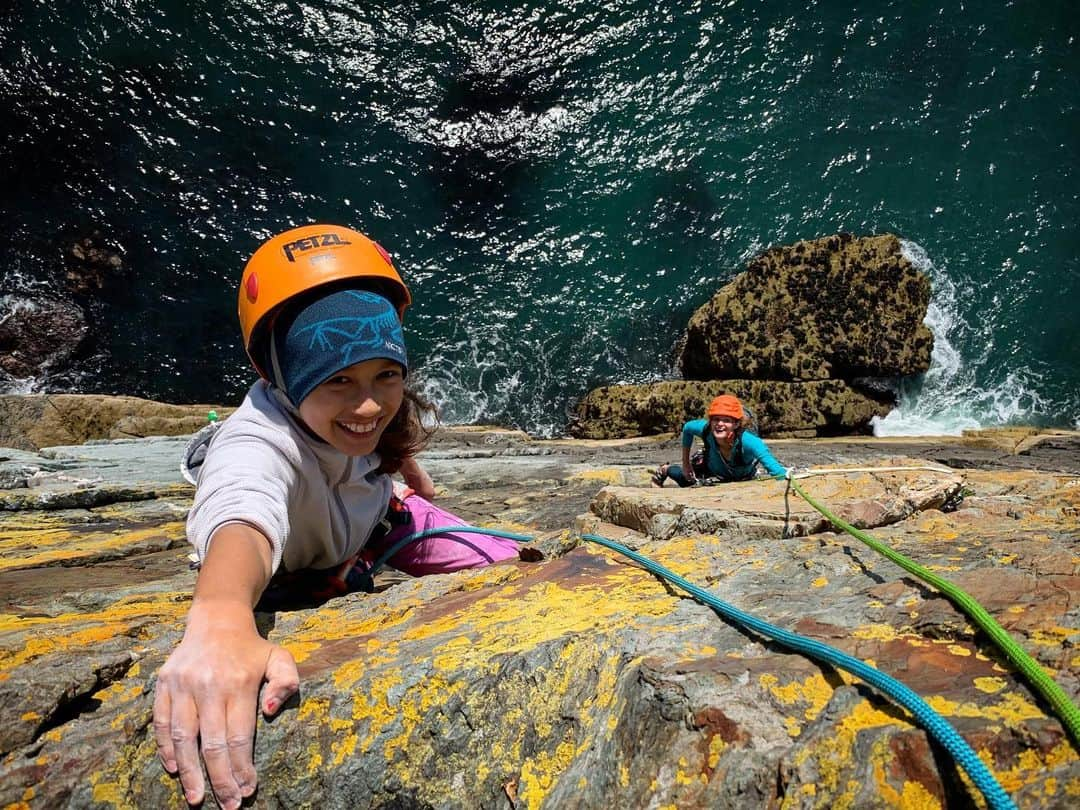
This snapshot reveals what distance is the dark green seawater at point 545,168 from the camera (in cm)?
1603

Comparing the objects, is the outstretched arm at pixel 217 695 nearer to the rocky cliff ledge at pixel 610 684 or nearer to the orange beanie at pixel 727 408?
the rocky cliff ledge at pixel 610 684

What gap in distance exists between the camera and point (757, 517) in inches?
134

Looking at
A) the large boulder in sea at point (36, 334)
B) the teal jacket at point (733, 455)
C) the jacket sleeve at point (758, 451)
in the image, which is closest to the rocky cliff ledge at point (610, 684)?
the jacket sleeve at point (758, 451)

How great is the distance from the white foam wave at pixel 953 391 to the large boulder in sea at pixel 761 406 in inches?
31.2

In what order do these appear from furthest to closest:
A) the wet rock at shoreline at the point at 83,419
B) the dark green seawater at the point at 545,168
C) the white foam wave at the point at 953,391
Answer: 1. the dark green seawater at the point at 545,168
2. the white foam wave at the point at 953,391
3. the wet rock at shoreline at the point at 83,419

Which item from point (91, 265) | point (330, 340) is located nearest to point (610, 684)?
point (330, 340)

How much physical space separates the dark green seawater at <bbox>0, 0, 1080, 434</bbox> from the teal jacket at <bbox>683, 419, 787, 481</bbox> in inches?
287

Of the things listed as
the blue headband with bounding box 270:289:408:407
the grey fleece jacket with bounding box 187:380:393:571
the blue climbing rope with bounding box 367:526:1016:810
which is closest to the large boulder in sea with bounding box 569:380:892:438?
the grey fleece jacket with bounding box 187:380:393:571

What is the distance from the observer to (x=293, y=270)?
236cm

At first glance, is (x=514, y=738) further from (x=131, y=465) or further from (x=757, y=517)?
(x=131, y=465)

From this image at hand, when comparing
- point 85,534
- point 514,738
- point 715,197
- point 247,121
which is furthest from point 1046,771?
point 247,121

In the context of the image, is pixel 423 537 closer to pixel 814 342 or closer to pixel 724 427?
pixel 724 427

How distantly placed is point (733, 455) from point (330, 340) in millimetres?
6518

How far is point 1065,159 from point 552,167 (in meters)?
15.5
